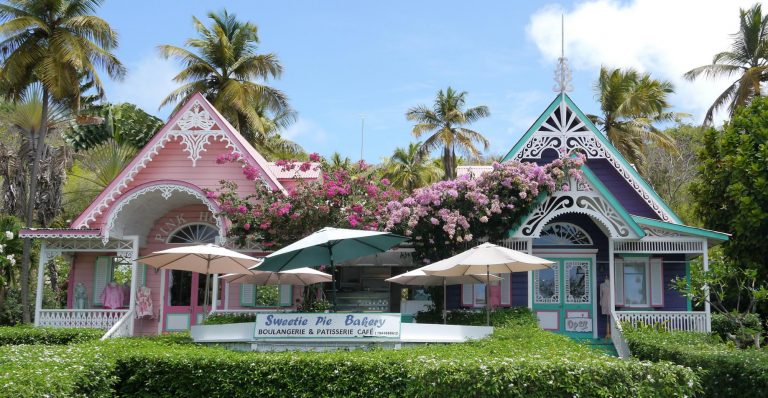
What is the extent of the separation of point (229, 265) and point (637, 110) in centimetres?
2190

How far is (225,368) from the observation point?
10.8 metres

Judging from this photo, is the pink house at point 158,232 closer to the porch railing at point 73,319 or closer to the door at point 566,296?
the porch railing at point 73,319

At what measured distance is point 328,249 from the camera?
43.8 feet

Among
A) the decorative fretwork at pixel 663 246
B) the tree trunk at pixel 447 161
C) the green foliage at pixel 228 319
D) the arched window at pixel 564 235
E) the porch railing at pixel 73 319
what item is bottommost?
the porch railing at pixel 73 319

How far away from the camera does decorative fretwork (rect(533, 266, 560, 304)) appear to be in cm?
1970

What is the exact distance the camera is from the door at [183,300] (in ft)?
66.7

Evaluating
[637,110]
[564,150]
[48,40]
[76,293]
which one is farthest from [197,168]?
[637,110]

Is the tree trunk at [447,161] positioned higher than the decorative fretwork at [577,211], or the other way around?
the tree trunk at [447,161]

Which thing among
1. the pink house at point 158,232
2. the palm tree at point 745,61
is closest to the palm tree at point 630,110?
the palm tree at point 745,61

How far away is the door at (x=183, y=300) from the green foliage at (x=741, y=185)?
47.2ft

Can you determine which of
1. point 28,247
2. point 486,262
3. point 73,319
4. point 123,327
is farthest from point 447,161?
point 486,262

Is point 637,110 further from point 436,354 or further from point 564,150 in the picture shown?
point 436,354

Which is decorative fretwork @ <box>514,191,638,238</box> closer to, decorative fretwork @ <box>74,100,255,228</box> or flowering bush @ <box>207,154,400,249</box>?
flowering bush @ <box>207,154,400,249</box>

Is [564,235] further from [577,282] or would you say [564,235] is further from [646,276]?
[646,276]
